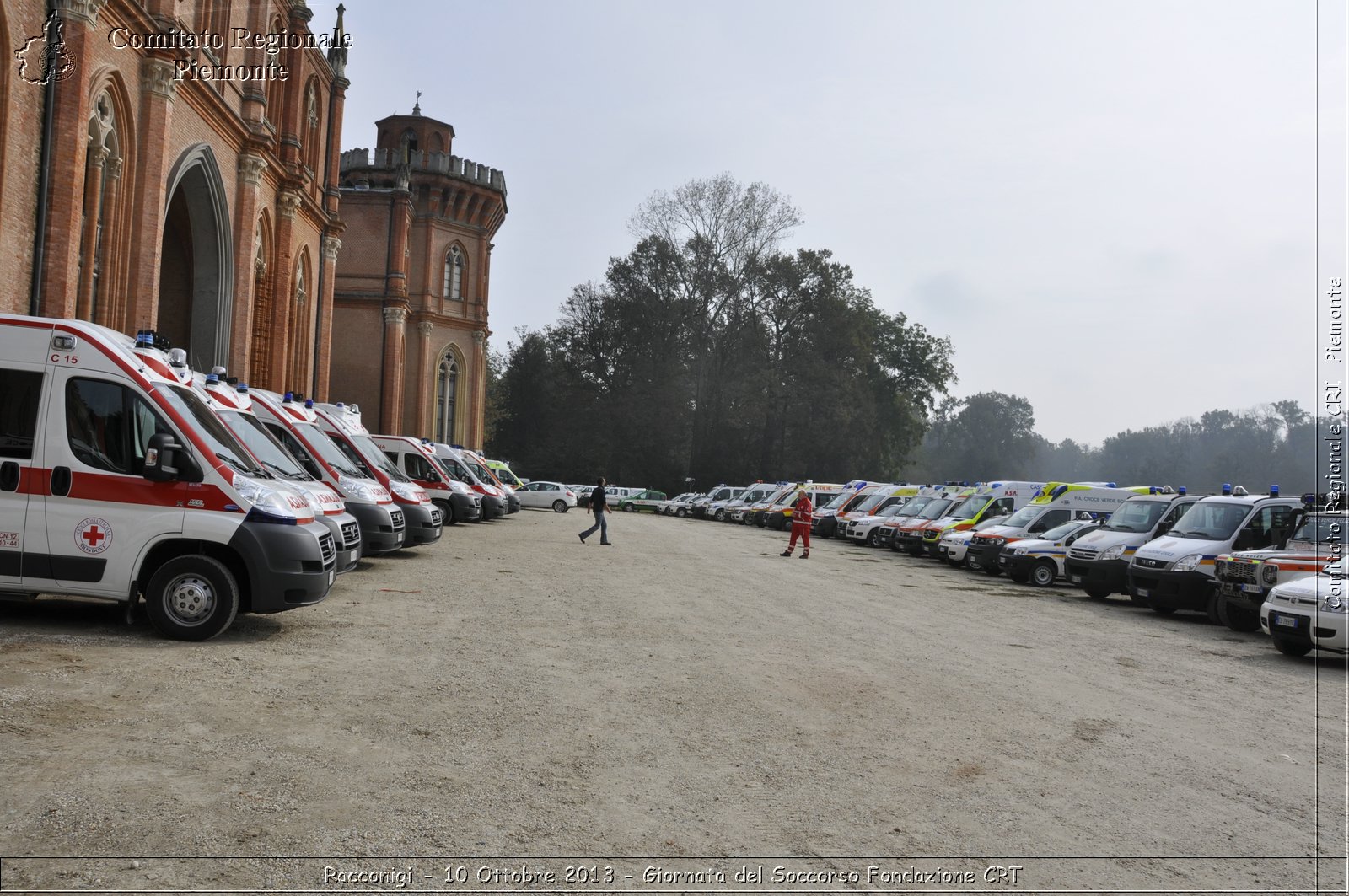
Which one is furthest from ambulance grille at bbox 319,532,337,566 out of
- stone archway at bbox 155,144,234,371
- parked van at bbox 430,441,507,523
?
stone archway at bbox 155,144,234,371

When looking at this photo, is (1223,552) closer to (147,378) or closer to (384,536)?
(384,536)

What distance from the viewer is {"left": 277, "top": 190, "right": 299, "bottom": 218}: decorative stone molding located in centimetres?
3184

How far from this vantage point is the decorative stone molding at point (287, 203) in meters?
31.8

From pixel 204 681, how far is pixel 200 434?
2.52 metres

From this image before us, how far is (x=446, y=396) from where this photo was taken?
56312mm

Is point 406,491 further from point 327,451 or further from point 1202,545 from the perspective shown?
point 1202,545

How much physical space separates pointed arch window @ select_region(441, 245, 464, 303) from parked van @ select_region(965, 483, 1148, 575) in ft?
129

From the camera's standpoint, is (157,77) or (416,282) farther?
(416,282)

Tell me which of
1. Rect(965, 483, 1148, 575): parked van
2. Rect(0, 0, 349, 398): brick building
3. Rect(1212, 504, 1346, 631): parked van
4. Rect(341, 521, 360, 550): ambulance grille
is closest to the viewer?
Rect(341, 521, 360, 550): ambulance grille

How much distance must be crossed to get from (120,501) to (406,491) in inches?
334

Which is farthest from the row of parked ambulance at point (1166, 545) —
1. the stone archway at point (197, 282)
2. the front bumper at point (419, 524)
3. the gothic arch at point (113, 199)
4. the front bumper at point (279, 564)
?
the stone archway at point (197, 282)

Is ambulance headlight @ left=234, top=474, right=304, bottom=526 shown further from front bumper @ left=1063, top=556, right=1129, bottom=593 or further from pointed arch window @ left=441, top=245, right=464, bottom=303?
pointed arch window @ left=441, top=245, right=464, bottom=303

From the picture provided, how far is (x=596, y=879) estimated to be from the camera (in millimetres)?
4000

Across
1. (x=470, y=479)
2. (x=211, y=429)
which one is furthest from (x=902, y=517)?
(x=211, y=429)
